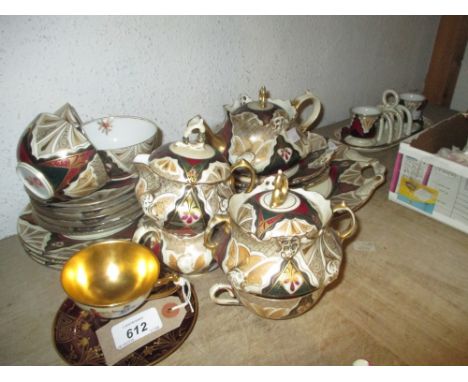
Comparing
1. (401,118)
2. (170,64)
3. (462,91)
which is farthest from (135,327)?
(462,91)

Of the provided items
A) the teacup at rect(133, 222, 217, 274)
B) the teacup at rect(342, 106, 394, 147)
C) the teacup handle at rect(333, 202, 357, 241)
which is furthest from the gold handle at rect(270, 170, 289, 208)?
the teacup at rect(342, 106, 394, 147)

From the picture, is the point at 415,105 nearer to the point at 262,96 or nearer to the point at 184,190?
the point at 262,96

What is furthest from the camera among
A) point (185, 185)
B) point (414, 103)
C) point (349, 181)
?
point (414, 103)

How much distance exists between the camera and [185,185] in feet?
2.41

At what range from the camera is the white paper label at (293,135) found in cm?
96

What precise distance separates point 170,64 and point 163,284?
61 centimetres

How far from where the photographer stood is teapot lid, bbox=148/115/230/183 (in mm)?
733

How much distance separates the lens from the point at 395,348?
70 centimetres

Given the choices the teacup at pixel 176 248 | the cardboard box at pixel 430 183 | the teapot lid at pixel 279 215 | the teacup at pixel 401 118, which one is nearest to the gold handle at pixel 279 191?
the teapot lid at pixel 279 215

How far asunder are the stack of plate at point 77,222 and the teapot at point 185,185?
116mm

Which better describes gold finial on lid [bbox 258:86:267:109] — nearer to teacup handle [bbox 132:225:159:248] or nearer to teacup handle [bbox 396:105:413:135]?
teacup handle [bbox 132:225:159:248]

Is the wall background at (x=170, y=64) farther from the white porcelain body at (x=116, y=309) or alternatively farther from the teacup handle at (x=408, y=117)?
the white porcelain body at (x=116, y=309)
